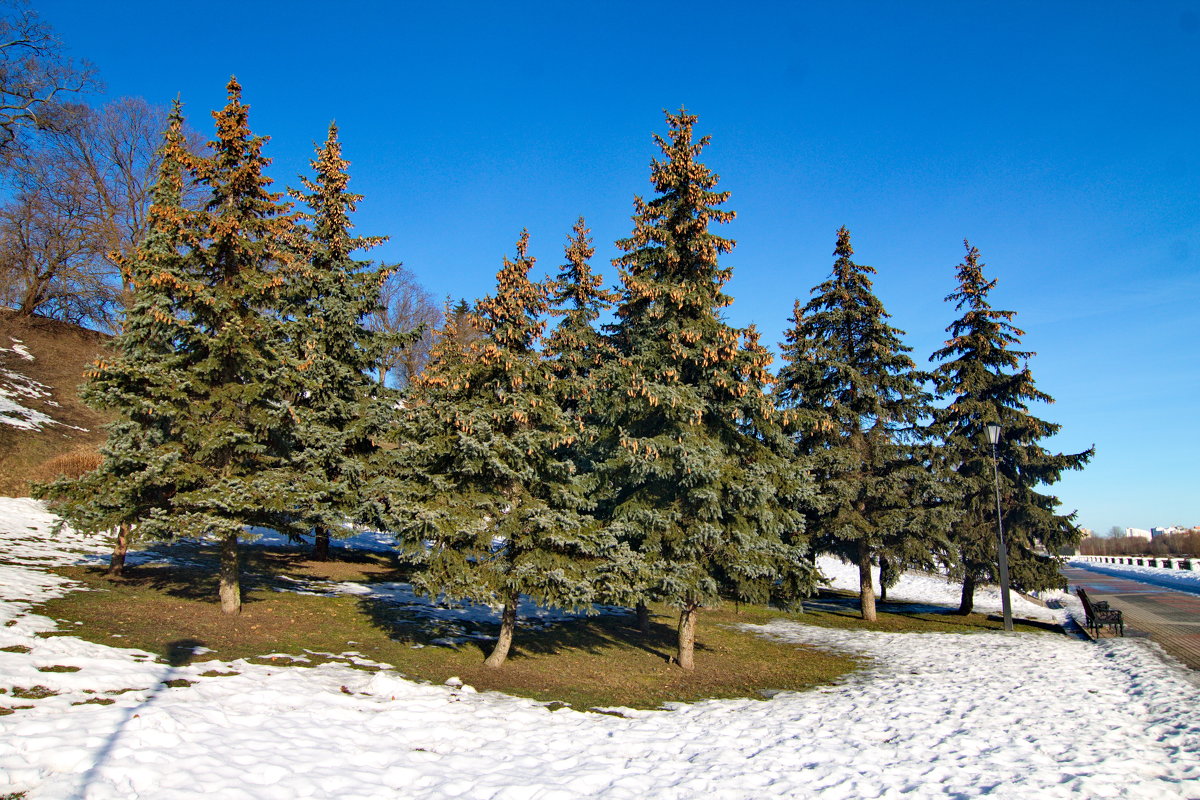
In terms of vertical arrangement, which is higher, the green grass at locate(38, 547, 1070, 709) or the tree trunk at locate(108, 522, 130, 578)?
the tree trunk at locate(108, 522, 130, 578)

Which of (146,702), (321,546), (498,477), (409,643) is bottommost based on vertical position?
(409,643)

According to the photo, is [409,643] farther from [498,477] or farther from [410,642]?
[498,477]

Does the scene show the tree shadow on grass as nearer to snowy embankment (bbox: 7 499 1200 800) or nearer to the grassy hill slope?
snowy embankment (bbox: 7 499 1200 800)

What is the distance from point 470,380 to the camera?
40.6 feet

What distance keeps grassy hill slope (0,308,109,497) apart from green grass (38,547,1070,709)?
8426 millimetres

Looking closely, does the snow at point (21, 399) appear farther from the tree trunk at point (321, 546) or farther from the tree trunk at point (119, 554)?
the tree trunk at point (119, 554)

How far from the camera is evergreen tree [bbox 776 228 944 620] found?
2147cm

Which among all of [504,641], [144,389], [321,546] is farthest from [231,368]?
[321,546]

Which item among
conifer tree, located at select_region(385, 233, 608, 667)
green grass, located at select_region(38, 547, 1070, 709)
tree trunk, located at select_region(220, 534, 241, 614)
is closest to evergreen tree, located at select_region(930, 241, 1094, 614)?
green grass, located at select_region(38, 547, 1070, 709)

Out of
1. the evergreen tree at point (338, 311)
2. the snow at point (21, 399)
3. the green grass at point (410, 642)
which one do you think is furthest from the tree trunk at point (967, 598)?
the snow at point (21, 399)

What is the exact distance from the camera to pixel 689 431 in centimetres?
1346

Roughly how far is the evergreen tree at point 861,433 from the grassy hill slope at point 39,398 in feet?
77.0

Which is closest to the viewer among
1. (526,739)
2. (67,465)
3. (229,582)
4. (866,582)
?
(526,739)

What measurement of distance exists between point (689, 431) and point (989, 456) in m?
16.7
